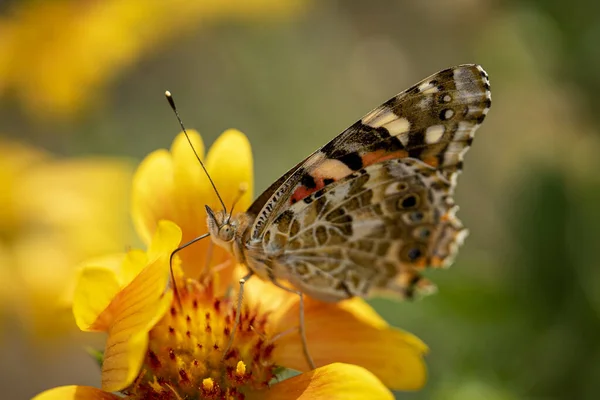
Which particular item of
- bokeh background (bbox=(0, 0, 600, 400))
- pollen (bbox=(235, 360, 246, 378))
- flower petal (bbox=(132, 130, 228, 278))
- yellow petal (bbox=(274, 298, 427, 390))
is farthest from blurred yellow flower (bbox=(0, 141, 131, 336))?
pollen (bbox=(235, 360, 246, 378))


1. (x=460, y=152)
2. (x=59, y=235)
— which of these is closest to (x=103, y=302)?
(x=460, y=152)

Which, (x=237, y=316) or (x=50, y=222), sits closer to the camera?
(x=237, y=316)

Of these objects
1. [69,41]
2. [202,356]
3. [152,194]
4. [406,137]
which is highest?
[69,41]

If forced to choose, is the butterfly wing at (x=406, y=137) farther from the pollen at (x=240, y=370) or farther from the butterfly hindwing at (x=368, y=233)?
the pollen at (x=240, y=370)

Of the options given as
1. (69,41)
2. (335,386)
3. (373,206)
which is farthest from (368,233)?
(69,41)

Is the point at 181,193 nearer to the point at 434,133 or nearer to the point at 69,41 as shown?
the point at 434,133

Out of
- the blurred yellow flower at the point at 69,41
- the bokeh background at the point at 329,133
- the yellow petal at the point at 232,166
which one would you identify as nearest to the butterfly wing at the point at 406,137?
the yellow petal at the point at 232,166

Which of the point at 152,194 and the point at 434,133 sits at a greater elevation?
the point at 152,194

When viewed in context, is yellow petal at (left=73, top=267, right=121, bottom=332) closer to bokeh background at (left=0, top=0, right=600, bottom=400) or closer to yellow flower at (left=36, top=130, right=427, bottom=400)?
yellow flower at (left=36, top=130, right=427, bottom=400)
